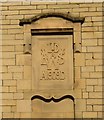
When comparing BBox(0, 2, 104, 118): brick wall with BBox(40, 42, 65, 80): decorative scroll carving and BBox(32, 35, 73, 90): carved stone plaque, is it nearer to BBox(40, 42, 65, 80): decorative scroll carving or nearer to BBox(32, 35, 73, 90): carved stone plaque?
BBox(32, 35, 73, 90): carved stone plaque

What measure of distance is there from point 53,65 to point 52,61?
7 cm

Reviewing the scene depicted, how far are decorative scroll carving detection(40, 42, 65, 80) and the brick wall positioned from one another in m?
0.25

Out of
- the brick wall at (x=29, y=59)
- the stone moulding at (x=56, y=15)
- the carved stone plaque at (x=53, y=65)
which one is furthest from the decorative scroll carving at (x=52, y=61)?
the stone moulding at (x=56, y=15)

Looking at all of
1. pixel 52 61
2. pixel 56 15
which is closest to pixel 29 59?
pixel 52 61

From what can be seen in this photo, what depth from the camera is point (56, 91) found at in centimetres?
605

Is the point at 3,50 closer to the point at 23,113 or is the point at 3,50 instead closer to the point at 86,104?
the point at 23,113

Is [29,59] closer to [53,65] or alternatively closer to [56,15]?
[53,65]

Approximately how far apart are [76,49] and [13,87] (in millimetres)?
1263

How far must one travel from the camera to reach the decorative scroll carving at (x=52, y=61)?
609 centimetres

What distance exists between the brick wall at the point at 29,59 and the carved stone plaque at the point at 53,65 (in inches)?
5.0

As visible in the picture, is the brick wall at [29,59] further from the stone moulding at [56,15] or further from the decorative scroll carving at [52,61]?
the decorative scroll carving at [52,61]

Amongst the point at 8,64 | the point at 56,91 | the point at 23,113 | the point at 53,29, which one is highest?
the point at 53,29

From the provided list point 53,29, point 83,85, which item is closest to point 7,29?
point 53,29

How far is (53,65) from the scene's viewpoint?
20.0 ft
